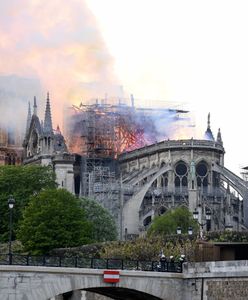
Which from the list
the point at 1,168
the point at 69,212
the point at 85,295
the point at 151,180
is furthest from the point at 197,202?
the point at 85,295

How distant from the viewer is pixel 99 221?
11900 centimetres

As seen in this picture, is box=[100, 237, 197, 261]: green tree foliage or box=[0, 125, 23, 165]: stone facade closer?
box=[100, 237, 197, 261]: green tree foliage

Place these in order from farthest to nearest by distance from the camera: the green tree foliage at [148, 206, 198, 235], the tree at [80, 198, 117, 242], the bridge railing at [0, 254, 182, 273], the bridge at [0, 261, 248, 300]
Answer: the tree at [80, 198, 117, 242] < the green tree foliage at [148, 206, 198, 235] < the bridge railing at [0, 254, 182, 273] < the bridge at [0, 261, 248, 300]

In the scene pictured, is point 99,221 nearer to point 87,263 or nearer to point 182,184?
point 182,184

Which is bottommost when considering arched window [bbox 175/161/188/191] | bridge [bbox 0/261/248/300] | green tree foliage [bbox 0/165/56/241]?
bridge [bbox 0/261/248/300]

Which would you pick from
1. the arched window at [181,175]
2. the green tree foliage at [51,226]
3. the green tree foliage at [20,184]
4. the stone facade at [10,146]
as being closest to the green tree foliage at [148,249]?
the green tree foliage at [51,226]

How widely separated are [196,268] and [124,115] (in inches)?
4158

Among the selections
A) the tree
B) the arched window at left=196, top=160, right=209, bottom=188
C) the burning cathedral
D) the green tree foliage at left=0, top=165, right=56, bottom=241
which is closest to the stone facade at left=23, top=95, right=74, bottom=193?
the burning cathedral

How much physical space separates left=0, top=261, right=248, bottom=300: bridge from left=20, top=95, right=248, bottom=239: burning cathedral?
215ft

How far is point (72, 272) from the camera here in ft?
192

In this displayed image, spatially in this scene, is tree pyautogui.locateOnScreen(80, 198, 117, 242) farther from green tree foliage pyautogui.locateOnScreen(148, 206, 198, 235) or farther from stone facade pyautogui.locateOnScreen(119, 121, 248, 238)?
stone facade pyautogui.locateOnScreen(119, 121, 248, 238)

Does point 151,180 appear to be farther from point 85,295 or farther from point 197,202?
point 85,295

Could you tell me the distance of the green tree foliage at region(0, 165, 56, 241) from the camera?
118938 millimetres

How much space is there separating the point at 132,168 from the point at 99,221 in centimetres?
3504
